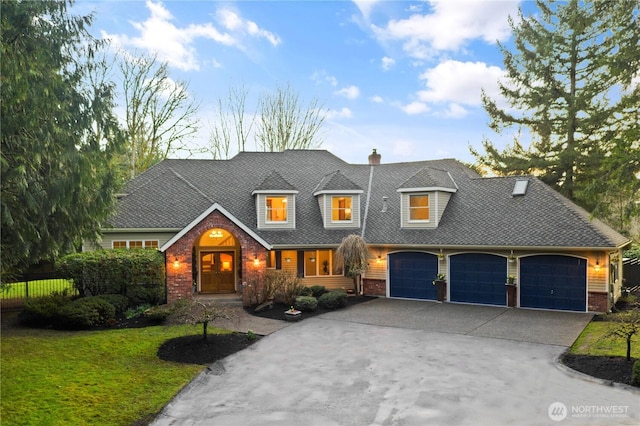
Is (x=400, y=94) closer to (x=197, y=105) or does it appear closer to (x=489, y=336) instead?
(x=489, y=336)

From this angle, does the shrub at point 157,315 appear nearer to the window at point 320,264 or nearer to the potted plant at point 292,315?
the potted plant at point 292,315

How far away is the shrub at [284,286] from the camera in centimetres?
1719

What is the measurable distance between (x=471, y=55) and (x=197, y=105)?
20.6 meters

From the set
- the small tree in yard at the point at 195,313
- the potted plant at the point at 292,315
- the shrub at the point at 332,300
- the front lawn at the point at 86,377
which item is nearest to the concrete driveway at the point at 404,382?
the front lawn at the point at 86,377

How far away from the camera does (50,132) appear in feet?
27.7

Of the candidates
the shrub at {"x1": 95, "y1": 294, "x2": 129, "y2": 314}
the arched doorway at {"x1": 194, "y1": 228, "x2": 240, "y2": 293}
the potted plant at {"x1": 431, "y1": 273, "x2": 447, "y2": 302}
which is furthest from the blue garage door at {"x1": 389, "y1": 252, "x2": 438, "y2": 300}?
the shrub at {"x1": 95, "y1": 294, "x2": 129, "y2": 314}

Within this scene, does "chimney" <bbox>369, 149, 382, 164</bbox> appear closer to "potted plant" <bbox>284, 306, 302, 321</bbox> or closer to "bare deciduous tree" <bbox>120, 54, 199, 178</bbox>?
"potted plant" <bbox>284, 306, 302, 321</bbox>

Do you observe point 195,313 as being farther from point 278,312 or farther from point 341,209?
point 341,209

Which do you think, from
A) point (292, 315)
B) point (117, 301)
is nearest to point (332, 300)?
point (292, 315)

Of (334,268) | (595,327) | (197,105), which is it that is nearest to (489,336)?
(595,327)

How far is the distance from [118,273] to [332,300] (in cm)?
875

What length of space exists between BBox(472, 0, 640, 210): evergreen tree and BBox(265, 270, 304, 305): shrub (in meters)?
17.9

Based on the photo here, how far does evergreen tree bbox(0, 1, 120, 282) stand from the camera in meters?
8.01

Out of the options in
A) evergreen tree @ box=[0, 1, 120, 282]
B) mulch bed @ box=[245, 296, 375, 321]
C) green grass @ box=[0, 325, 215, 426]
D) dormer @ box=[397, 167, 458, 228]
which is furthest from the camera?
dormer @ box=[397, 167, 458, 228]
